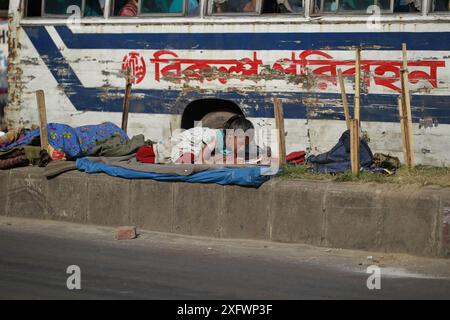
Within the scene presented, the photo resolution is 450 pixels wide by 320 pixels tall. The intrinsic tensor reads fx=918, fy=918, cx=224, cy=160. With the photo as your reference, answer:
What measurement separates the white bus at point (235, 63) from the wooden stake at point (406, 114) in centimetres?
50

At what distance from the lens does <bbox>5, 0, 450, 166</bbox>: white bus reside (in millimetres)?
10047

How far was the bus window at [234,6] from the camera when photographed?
10.8 m

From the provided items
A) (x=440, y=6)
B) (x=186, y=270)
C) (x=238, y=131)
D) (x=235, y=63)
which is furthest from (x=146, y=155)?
(x=440, y=6)

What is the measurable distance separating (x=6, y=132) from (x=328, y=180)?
4.64 meters

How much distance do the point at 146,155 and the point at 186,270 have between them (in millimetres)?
2757

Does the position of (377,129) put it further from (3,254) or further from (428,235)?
(3,254)

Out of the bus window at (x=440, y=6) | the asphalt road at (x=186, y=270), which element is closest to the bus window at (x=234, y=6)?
the bus window at (x=440, y=6)

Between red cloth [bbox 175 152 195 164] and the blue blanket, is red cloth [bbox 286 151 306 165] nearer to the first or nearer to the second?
the blue blanket

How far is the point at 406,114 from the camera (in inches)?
369

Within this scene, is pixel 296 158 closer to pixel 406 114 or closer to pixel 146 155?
pixel 406 114

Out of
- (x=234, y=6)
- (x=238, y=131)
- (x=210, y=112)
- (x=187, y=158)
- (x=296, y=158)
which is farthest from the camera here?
(x=210, y=112)

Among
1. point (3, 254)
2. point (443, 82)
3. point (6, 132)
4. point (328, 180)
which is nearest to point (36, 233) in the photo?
point (3, 254)

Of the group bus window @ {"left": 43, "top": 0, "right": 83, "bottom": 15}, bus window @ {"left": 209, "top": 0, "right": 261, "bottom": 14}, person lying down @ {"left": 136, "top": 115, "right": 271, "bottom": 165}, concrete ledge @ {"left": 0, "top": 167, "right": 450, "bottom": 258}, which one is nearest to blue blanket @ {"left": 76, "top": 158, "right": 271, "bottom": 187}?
concrete ledge @ {"left": 0, "top": 167, "right": 450, "bottom": 258}
